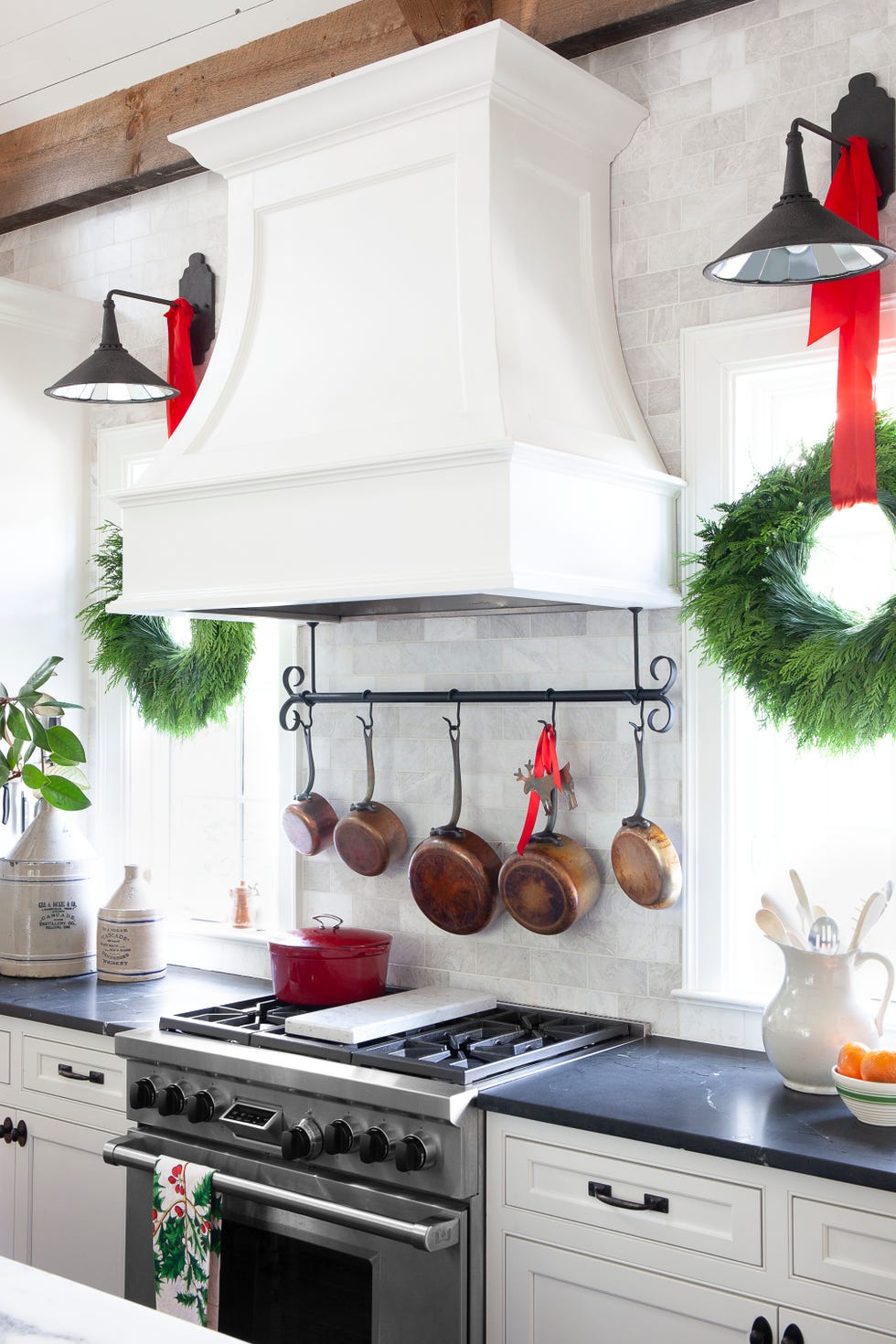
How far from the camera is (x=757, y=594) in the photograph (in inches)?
103

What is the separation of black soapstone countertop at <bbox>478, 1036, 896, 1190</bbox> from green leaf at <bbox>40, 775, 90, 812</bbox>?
1.54 m

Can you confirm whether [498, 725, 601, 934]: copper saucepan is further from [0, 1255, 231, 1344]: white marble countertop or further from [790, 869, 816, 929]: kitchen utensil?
[0, 1255, 231, 1344]: white marble countertop

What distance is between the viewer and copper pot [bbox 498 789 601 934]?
9.37 feet

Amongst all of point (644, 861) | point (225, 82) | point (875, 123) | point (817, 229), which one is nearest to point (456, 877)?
point (644, 861)

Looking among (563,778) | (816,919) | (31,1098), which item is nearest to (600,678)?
(563,778)

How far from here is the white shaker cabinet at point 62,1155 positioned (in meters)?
3.04

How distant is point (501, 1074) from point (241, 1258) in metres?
0.66

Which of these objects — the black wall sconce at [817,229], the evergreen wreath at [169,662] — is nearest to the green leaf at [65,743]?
the evergreen wreath at [169,662]

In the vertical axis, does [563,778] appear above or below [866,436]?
below

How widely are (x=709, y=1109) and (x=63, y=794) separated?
6.36 feet

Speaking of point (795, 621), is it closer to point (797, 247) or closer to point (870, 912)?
point (870, 912)

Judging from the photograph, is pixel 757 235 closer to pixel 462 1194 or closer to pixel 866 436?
pixel 866 436

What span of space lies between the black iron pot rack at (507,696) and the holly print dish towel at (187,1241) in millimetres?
1157

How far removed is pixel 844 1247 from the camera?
2035 mm
